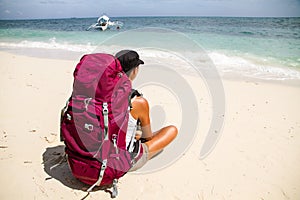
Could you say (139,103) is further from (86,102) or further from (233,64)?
(233,64)

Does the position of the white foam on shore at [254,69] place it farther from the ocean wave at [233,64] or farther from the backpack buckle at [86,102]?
the backpack buckle at [86,102]

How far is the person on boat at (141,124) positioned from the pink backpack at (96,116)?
0.17 meters

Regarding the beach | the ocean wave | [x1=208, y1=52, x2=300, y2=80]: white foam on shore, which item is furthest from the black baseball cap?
[x1=208, y1=52, x2=300, y2=80]: white foam on shore

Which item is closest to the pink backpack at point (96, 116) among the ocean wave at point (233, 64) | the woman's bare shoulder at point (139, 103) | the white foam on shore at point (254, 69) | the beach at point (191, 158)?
the woman's bare shoulder at point (139, 103)

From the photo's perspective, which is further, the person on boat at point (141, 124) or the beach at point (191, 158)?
the beach at point (191, 158)

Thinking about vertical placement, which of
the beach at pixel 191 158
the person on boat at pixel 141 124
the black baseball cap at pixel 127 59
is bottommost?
the beach at pixel 191 158

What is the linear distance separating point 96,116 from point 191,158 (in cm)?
135

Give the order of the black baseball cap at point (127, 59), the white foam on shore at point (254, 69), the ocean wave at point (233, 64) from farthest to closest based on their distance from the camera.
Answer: the ocean wave at point (233, 64) → the white foam on shore at point (254, 69) → the black baseball cap at point (127, 59)

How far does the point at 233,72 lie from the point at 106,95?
5459mm

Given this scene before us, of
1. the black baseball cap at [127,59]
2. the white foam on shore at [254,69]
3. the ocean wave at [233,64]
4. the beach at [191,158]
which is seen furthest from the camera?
the ocean wave at [233,64]

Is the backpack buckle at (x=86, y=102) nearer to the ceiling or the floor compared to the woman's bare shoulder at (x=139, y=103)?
nearer to the ceiling

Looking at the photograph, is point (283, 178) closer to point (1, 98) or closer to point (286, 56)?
point (1, 98)

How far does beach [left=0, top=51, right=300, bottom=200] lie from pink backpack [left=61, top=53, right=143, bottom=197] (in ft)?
1.33

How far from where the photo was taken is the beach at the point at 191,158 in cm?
225
